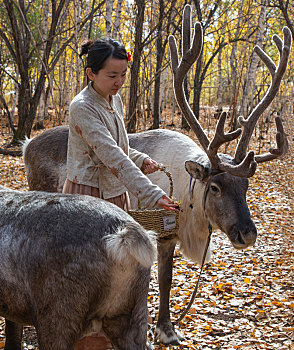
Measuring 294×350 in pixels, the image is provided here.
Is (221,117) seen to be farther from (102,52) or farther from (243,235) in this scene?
(102,52)

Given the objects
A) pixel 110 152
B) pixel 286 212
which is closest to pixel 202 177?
pixel 110 152

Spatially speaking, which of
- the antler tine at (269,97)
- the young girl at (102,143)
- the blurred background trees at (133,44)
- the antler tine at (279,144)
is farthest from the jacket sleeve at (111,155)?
the antler tine at (279,144)

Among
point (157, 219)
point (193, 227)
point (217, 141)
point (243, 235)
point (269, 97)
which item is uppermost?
point (269, 97)

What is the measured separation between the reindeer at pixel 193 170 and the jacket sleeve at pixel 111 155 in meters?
1.03

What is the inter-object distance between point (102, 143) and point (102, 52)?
26.0 inches

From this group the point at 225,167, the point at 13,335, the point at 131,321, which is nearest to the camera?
the point at 131,321

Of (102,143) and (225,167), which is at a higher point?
(102,143)

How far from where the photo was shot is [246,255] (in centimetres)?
600

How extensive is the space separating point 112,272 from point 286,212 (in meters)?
6.61

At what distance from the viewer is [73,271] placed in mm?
1925

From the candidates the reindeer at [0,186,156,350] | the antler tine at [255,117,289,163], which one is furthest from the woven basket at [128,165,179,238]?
the antler tine at [255,117,289,163]

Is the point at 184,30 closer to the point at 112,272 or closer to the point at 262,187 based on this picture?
the point at 112,272

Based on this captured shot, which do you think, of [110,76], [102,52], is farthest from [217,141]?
[102,52]

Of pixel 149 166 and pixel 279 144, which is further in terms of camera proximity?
pixel 279 144
